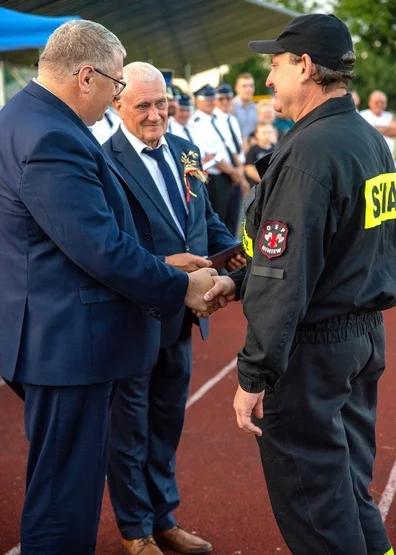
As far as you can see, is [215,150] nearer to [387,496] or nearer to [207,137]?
[207,137]

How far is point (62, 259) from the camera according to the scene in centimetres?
275

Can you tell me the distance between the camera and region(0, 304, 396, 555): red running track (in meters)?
3.93

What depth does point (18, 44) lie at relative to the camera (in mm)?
7336

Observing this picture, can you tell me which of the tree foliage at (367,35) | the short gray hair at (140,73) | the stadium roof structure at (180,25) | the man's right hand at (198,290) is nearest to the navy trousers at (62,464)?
the man's right hand at (198,290)

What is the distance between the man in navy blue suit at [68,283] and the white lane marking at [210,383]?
9.50 feet

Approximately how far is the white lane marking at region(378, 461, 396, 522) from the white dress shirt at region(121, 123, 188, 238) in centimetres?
181

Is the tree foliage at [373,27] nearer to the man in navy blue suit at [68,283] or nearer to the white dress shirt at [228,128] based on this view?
the white dress shirt at [228,128]

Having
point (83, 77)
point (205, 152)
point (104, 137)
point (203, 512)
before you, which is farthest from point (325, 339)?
point (205, 152)

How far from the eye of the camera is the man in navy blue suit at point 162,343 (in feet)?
11.9

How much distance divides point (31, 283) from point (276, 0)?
45344mm

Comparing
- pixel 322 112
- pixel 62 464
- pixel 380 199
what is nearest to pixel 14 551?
pixel 62 464

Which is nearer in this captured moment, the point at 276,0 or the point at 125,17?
the point at 125,17

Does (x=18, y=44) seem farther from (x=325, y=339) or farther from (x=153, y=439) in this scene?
(x=325, y=339)

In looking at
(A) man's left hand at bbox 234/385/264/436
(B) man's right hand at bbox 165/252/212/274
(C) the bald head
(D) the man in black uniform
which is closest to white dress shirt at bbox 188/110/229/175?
(C) the bald head
